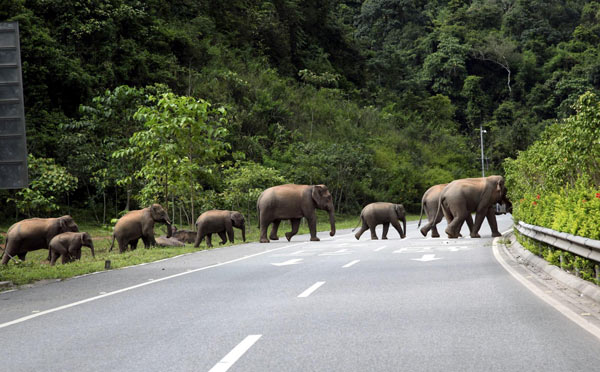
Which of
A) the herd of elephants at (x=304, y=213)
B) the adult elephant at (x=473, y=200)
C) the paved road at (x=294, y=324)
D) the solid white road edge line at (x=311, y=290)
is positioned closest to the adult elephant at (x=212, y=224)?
the herd of elephants at (x=304, y=213)

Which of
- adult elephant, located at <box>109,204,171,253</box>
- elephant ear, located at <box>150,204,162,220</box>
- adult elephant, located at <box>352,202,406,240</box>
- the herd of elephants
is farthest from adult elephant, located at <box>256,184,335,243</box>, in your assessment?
elephant ear, located at <box>150,204,162,220</box>

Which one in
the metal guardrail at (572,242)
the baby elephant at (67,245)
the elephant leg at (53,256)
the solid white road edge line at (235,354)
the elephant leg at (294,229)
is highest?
the metal guardrail at (572,242)

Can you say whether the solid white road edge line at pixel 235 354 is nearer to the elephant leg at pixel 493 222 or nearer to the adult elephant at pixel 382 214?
the elephant leg at pixel 493 222

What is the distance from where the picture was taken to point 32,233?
20922mm

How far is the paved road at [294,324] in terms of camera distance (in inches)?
238

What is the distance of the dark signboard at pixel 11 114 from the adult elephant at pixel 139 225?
8.26 metres

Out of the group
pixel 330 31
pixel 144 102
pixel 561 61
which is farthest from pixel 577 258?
pixel 561 61

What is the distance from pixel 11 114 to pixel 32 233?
7.75m

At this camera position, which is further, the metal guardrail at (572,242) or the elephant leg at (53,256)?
the elephant leg at (53,256)

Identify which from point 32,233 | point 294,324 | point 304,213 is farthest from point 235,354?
point 304,213

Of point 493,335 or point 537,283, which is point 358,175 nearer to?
point 537,283

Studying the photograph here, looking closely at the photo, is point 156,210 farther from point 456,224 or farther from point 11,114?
point 456,224

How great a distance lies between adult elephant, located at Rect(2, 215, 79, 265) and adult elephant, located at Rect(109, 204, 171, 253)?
156cm

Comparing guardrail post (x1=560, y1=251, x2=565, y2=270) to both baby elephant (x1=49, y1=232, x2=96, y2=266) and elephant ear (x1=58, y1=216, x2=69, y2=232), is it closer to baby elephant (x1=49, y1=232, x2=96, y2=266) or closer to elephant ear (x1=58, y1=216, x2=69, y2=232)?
baby elephant (x1=49, y1=232, x2=96, y2=266)
